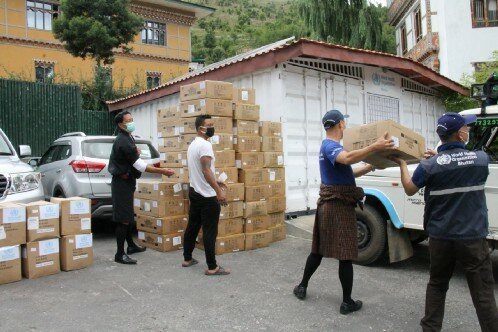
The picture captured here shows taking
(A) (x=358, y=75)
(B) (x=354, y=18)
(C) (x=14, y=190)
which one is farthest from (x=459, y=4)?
(C) (x=14, y=190)

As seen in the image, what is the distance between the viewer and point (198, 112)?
21.9 feet

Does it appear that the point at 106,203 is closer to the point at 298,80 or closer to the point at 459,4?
the point at 298,80

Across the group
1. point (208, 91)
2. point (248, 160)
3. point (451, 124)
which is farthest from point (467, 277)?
point (208, 91)

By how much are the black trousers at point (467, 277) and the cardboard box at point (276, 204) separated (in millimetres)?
3839

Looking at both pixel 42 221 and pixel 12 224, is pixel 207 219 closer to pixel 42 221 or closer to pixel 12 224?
pixel 42 221

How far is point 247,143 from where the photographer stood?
22.9 feet

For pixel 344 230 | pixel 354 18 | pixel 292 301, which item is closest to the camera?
pixel 344 230

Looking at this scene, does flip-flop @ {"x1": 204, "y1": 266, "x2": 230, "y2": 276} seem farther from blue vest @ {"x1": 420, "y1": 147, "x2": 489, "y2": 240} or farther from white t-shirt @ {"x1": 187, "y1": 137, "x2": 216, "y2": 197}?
blue vest @ {"x1": 420, "y1": 147, "x2": 489, "y2": 240}

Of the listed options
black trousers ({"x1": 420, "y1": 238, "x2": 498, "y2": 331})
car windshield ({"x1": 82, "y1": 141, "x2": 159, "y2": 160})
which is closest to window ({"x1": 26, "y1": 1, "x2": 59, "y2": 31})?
car windshield ({"x1": 82, "y1": 141, "x2": 159, "y2": 160})

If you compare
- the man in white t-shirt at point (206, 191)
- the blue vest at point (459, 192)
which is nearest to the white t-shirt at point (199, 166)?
the man in white t-shirt at point (206, 191)

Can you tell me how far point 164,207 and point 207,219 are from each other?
54.3 inches

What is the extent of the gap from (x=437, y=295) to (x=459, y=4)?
18469 mm

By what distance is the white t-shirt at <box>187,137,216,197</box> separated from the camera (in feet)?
17.5

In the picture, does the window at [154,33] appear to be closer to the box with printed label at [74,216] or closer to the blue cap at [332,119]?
the box with printed label at [74,216]
